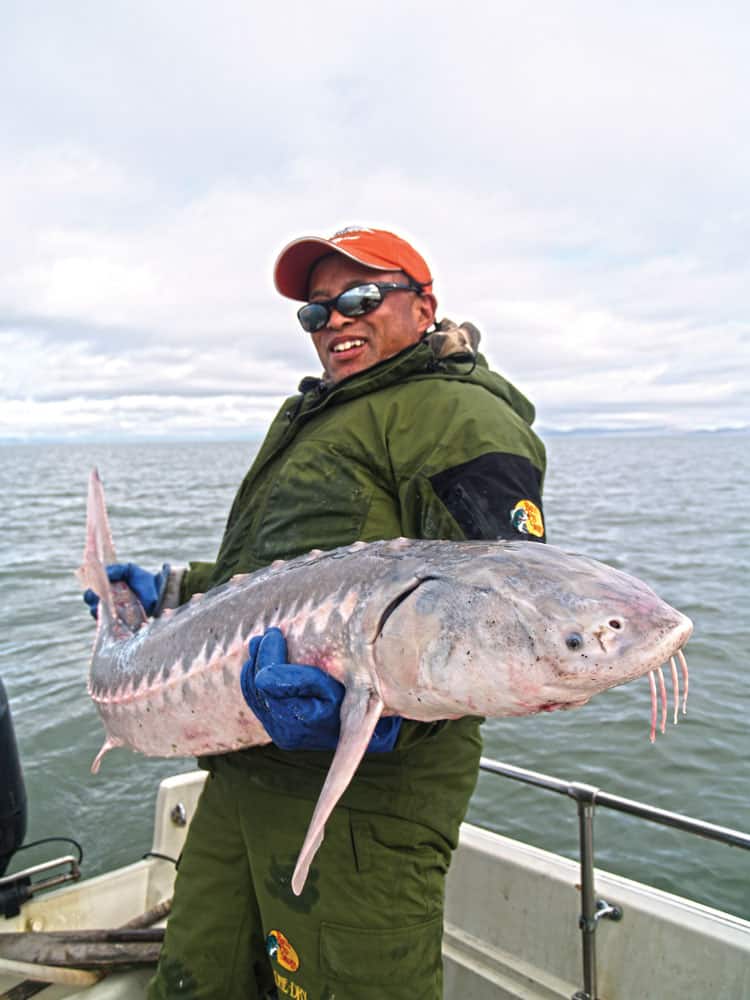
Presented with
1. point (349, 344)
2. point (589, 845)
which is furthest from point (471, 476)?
point (589, 845)

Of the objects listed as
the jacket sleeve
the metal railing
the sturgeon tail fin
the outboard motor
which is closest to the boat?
the metal railing

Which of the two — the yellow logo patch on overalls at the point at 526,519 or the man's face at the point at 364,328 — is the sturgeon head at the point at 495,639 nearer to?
the yellow logo patch on overalls at the point at 526,519

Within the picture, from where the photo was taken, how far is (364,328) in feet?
8.76

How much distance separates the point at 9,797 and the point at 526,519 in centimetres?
263

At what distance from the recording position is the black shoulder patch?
1.92 meters

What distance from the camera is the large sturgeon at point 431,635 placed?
5.05ft

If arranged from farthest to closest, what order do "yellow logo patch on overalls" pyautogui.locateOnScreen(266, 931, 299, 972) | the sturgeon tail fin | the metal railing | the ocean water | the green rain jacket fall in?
1. the ocean water
2. the sturgeon tail fin
3. the metal railing
4. "yellow logo patch on overalls" pyautogui.locateOnScreen(266, 931, 299, 972)
5. the green rain jacket

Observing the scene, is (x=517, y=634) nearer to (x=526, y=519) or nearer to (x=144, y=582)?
(x=526, y=519)

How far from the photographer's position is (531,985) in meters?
2.98

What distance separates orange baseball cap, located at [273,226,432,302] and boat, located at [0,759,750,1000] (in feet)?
6.08

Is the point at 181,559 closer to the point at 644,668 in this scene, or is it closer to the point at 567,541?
the point at 567,541

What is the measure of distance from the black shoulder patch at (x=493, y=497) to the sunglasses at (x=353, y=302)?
0.90 m

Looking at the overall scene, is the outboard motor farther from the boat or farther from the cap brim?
the cap brim

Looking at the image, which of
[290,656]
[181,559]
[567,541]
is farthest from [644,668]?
[567,541]
